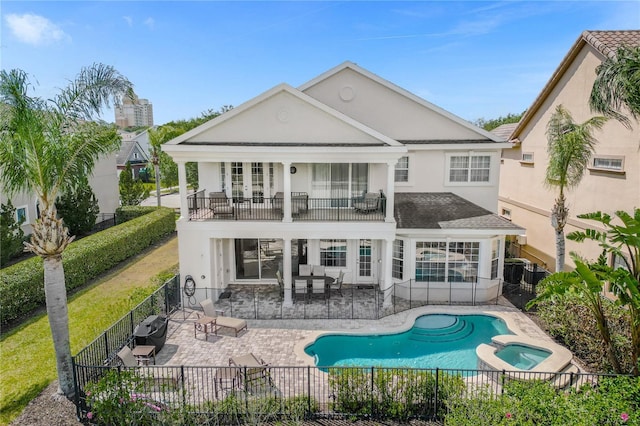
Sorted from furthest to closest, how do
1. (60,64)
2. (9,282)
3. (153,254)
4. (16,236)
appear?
(153,254) → (16,236) → (9,282) → (60,64)

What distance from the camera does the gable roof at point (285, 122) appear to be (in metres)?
17.5

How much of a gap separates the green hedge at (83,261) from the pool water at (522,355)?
60.6 ft

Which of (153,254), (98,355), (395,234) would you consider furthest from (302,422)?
(153,254)

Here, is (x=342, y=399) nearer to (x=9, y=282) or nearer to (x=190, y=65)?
(x=9, y=282)

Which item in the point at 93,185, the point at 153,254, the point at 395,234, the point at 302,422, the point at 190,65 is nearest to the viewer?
the point at 302,422

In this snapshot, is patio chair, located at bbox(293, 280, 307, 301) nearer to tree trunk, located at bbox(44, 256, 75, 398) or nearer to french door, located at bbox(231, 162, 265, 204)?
french door, located at bbox(231, 162, 265, 204)

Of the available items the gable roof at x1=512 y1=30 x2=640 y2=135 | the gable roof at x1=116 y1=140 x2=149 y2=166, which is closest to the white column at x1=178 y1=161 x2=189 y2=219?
the gable roof at x1=512 y1=30 x2=640 y2=135

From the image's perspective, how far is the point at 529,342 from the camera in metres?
13.8

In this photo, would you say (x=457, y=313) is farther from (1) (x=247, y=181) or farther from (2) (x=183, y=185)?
(2) (x=183, y=185)

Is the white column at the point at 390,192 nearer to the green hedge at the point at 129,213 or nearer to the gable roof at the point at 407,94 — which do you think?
the gable roof at the point at 407,94

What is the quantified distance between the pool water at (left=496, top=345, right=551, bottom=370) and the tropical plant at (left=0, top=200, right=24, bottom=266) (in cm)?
2427

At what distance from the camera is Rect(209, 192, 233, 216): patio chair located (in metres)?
18.8

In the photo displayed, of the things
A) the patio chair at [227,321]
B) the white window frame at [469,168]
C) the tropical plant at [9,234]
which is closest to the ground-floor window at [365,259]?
the white window frame at [469,168]

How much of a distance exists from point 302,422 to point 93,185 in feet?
95.2
